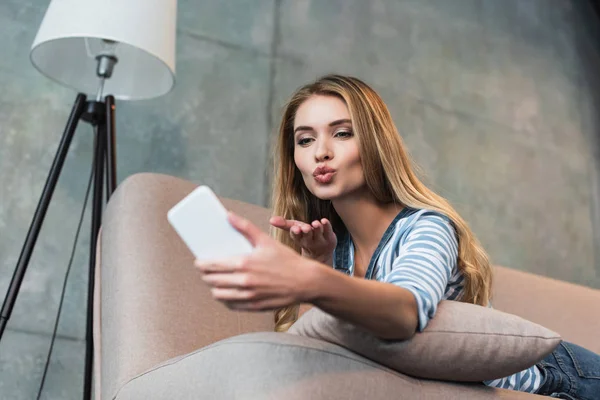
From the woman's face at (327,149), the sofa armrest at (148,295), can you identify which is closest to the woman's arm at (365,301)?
the woman's face at (327,149)

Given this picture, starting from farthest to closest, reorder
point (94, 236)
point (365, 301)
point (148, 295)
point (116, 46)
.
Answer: point (116, 46), point (94, 236), point (148, 295), point (365, 301)

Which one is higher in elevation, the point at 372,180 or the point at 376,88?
the point at 376,88

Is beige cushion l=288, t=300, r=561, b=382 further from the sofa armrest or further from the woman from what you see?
the sofa armrest

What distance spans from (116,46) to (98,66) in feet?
0.56

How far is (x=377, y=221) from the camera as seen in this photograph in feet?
5.36

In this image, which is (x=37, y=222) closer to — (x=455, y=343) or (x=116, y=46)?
(x=116, y=46)

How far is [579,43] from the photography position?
4211 mm

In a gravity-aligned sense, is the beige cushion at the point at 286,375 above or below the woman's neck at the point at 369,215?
below

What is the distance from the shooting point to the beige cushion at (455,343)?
3.65ft

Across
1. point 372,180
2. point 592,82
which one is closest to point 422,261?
point 372,180

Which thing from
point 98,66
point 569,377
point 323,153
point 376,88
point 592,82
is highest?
point 592,82

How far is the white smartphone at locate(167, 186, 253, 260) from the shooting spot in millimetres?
882

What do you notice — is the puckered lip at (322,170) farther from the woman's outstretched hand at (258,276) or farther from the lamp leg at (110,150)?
the lamp leg at (110,150)

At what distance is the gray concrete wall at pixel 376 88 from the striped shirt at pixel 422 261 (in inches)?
40.1
